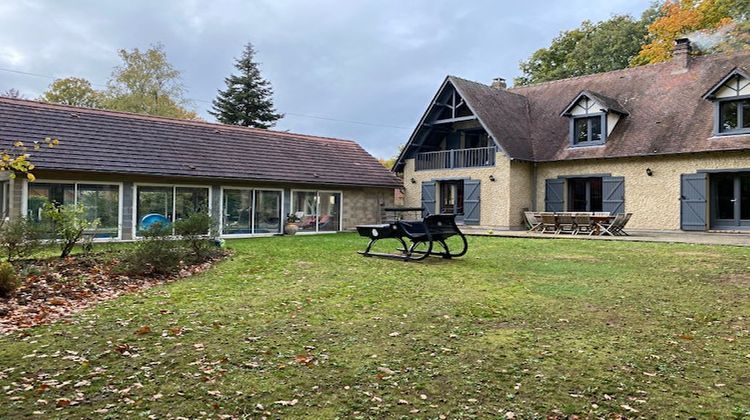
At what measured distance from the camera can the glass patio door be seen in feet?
57.1

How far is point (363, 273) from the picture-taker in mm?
8891

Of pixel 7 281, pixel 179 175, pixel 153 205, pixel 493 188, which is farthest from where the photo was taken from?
pixel 493 188

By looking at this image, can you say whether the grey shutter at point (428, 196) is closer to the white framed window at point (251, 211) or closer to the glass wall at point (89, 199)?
the white framed window at point (251, 211)

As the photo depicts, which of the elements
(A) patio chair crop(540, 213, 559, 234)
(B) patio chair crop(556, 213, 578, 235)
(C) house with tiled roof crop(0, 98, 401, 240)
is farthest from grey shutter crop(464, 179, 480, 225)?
(B) patio chair crop(556, 213, 578, 235)

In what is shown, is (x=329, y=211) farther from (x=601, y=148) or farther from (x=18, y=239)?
(x=18, y=239)

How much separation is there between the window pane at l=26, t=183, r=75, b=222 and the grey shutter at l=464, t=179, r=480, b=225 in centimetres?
1499

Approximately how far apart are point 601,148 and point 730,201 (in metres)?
4.69

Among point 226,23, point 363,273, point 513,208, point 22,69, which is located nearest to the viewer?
point 363,273

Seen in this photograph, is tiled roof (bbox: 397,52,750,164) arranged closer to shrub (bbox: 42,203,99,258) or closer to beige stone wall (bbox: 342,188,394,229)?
beige stone wall (bbox: 342,188,394,229)

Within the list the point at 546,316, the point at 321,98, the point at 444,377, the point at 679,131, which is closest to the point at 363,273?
the point at 546,316

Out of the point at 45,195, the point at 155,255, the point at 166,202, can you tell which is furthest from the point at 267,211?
the point at 155,255

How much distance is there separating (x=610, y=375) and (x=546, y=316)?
5.97 ft

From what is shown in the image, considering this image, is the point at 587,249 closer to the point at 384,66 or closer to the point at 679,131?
the point at 679,131

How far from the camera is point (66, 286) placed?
7469 millimetres
